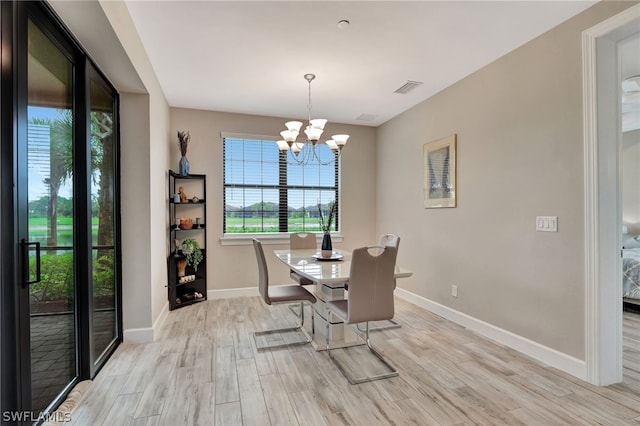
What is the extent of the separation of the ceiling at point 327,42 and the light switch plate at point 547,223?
150cm

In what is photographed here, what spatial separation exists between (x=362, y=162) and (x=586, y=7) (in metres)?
3.27

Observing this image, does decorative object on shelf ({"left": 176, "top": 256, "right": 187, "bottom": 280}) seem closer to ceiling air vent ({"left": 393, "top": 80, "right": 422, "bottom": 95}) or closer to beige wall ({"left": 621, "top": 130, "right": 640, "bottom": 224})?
ceiling air vent ({"left": 393, "top": 80, "right": 422, "bottom": 95})

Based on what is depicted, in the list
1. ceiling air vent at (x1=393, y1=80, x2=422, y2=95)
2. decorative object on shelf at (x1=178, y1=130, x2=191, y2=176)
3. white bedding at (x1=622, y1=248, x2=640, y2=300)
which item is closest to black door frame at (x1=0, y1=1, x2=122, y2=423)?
decorative object on shelf at (x1=178, y1=130, x2=191, y2=176)

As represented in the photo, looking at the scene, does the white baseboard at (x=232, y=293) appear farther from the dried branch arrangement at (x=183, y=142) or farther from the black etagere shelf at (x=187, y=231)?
the dried branch arrangement at (x=183, y=142)

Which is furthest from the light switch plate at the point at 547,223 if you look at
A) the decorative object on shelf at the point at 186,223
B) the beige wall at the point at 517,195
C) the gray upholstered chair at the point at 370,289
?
the decorative object on shelf at the point at 186,223

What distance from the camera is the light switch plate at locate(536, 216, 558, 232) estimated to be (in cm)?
252

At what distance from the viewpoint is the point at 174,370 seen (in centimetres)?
246

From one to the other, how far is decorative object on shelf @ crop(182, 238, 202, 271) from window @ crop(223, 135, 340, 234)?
55 cm

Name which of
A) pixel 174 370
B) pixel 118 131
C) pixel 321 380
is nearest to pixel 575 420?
pixel 321 380

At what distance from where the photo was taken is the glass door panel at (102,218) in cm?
243

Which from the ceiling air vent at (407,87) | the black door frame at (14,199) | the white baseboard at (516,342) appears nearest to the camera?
the black door frame at (14,199)

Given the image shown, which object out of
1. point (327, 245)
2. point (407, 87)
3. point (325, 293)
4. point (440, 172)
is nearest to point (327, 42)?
point (407, 87)

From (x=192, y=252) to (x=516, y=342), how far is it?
12.1 feet

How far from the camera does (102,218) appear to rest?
2.61 metres
